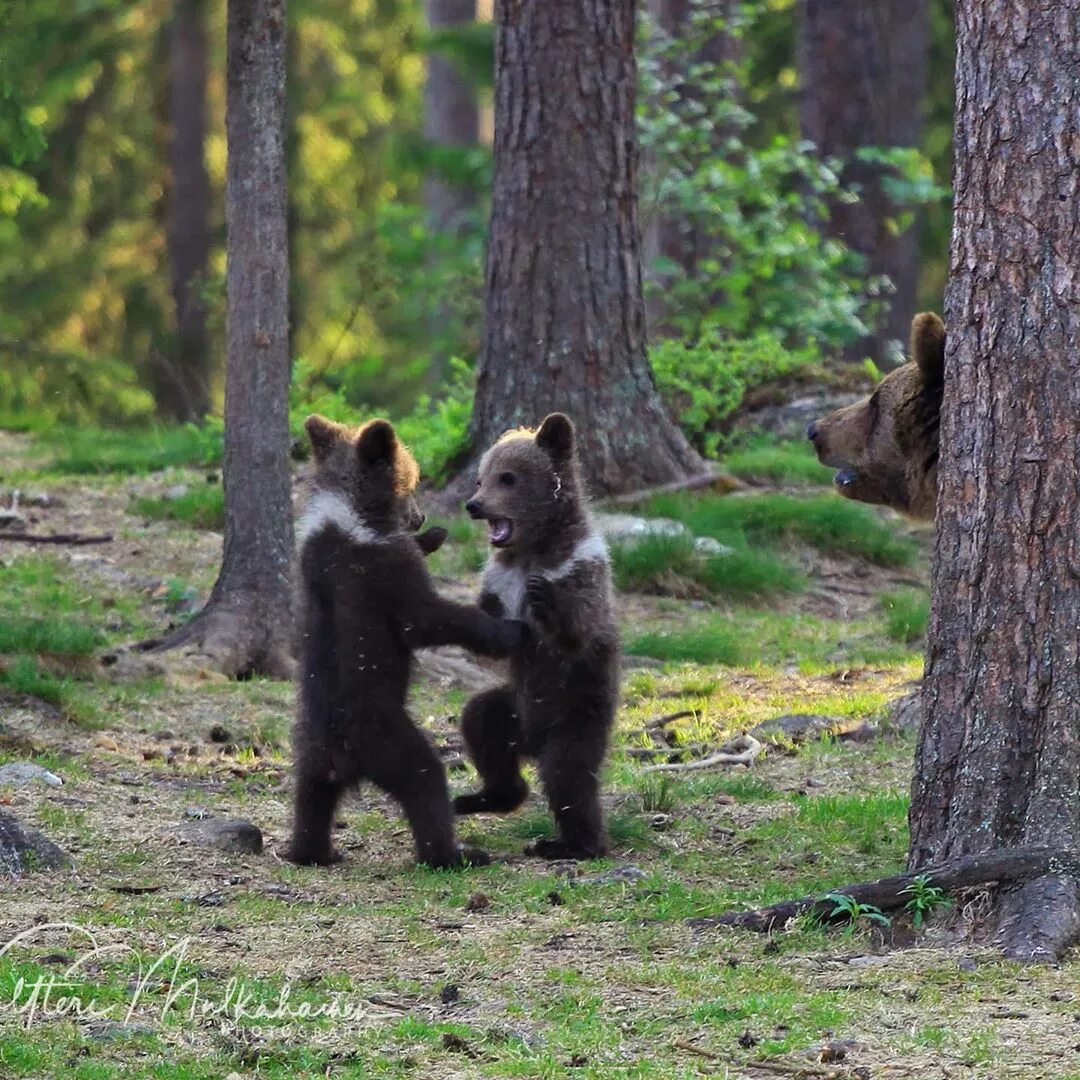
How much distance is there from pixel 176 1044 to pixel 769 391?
11.5m

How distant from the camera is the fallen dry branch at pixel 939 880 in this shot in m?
5.44

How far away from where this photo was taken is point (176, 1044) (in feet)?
14.6

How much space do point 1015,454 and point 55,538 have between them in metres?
7.73

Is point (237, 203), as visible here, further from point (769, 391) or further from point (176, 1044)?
point (769, 391)

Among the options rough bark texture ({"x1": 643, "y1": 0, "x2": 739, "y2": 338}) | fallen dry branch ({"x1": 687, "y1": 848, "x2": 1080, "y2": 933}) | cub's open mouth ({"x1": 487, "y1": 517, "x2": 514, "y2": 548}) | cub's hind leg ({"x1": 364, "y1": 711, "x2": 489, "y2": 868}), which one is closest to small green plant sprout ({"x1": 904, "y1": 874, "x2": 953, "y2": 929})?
fallen dry branch ({"x1": 687, "y1": 848, "x2": 1080, "y2": 933})

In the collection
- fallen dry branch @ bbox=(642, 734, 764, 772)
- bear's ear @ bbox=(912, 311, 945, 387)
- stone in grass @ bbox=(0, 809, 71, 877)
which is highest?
bear's ear @ bbox=(912, 311, 945, 387)

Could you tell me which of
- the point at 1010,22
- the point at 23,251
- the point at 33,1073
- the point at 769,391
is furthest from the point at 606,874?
the point at 23,251

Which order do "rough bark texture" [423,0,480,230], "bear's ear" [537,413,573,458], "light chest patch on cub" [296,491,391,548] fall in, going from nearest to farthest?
"light chest patch on cub" [296,491,391,548], "bear's ear" [537,413,573,458], "rough bark texture" [423,0,480,230]

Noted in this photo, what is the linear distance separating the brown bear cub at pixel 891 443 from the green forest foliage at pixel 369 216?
4773 mm

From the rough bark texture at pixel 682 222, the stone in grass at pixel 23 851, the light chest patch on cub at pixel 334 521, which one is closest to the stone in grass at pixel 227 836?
the stone in grass at pixel 23 851

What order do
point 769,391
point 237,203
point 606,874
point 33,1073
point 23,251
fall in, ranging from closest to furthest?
point 33,1073, point 606,874, point 237,203, point 769,391, point 23,251

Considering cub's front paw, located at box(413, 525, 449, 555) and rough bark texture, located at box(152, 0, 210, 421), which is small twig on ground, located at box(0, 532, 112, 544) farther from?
rough bark texture, located at box(152, 0, 210, 421)

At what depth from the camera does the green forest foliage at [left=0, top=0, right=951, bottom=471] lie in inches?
653

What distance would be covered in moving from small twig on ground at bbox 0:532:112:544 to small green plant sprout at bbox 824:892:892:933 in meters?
7.35
